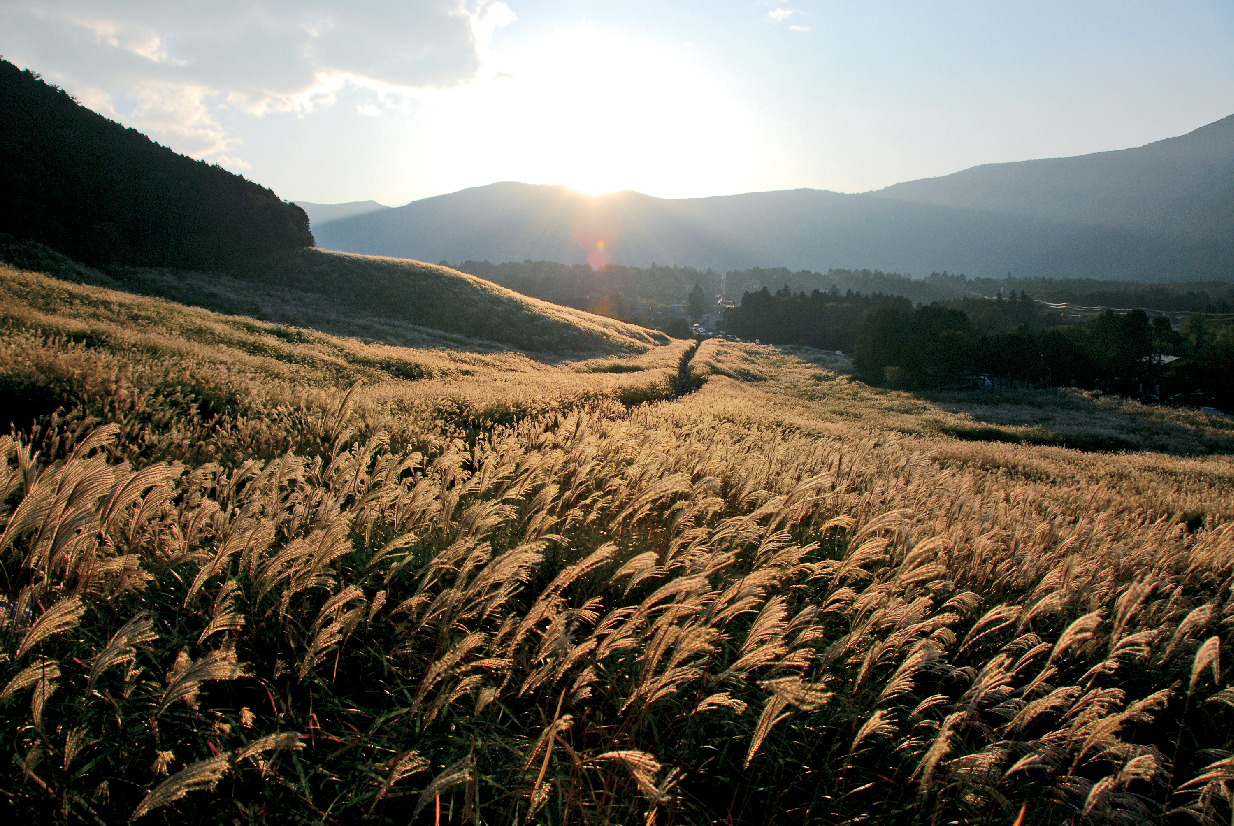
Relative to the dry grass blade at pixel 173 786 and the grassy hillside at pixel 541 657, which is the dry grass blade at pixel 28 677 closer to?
the grassy hillside at pixel 541 657

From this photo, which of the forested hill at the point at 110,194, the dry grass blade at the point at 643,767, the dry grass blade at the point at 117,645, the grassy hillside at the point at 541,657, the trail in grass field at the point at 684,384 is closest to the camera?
the dry grass blade at the point at 117,645

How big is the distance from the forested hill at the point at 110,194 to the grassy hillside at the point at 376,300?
210 centimetres

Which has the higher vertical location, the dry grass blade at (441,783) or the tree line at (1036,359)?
the tree line at (1036,359)

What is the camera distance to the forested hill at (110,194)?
2980 cm

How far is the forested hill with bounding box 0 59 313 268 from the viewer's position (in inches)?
1173

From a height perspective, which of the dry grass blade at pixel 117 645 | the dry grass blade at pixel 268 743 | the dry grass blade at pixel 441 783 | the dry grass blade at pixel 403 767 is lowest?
the dry grass blade at pixel 403 767

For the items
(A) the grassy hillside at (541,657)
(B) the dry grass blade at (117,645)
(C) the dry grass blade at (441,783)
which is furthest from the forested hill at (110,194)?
(C) the dry grass blade at (441,783)

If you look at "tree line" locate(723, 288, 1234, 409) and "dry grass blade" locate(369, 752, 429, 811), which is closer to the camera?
"dry grass blade" locate(369, 752, 429, 811)

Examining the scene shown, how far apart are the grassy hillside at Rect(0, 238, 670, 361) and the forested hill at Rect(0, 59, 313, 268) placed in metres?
2.10

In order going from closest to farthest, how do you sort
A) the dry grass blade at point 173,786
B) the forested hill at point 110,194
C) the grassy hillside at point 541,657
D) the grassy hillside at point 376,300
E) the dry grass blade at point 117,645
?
the dry grass blade at point 173,786
the dry grass blade at point 117,645
the grassy hillside at point 541,657
the forested hill at point 110,194
the grassy hillside at point 376,300

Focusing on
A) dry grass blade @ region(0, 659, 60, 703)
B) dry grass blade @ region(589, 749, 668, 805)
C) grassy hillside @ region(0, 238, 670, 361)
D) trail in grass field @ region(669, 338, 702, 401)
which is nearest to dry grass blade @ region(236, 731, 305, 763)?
dry grass blade @ region(0, 659, 60, 703)

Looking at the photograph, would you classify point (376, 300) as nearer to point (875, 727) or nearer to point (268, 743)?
point (268, 743)

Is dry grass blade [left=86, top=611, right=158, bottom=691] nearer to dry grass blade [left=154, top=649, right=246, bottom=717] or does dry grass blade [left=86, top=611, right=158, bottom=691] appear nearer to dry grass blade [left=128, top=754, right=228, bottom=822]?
dry grass blade [left=154, top=649, right=246, bottom=717]

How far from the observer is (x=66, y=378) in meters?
6.02
